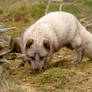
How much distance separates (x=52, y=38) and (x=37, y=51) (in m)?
0.53

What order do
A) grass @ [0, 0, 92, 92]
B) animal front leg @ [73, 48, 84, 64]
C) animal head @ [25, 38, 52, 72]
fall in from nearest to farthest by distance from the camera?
→ grass @ [0, 0, 92, 92], animal head @ [25, 38, 52, 72], animal front leg @ [73, 48, 84, 64]

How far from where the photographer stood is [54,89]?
4.96 m

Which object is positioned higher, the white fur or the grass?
the white fur

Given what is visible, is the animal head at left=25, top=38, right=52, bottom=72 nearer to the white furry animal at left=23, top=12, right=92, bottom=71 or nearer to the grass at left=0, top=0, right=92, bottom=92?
the white furry animal at left=23, top=12, right=92, bottom=71

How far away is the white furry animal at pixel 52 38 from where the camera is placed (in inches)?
228

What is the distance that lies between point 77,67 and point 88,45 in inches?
32.8

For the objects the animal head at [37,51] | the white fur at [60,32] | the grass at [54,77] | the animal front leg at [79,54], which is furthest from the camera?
the animal front leg at [79,54]

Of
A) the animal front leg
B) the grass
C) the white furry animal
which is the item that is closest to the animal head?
the white furry animal

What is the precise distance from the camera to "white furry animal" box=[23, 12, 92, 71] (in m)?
5.79

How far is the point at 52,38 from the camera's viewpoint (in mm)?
6094

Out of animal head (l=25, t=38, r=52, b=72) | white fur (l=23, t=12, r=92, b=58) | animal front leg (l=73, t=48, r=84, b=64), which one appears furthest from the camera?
animal front leg (l=73, t=48, r=84, b=64)

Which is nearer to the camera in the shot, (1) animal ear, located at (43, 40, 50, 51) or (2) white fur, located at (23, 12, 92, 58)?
(1) animal ear, located at (43, 40, 50, 51)

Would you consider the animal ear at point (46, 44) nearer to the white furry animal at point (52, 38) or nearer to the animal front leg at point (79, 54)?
the white furry animal at point (52, 38)

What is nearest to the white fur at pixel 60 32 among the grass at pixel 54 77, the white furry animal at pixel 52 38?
the white furry animal at pixel 52 38
